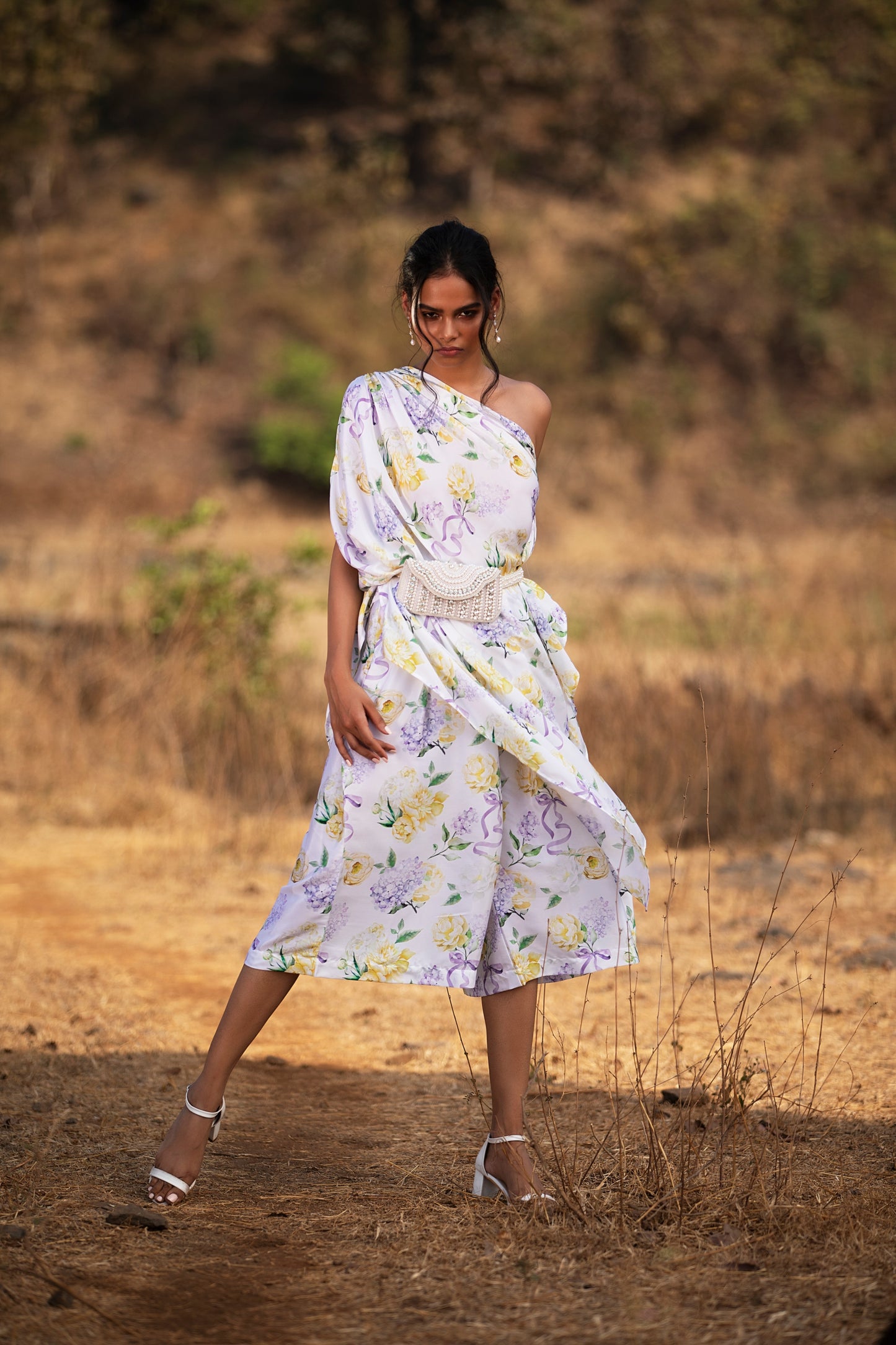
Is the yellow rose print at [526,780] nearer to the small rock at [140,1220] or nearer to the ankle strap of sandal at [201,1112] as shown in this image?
the ankle strap of sandal at [201,1112]

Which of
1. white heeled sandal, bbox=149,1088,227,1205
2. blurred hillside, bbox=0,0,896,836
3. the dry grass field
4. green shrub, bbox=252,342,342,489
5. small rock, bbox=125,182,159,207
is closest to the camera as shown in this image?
the dry grass field

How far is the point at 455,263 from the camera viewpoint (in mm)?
2359

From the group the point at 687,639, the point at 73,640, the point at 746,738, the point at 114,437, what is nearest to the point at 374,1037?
the point at 746,738

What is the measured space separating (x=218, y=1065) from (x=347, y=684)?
2.29 ft

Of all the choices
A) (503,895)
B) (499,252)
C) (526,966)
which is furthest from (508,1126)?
(499,252)

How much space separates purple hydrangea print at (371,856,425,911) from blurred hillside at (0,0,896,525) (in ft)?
48.9

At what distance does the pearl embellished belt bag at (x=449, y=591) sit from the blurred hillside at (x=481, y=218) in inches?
583

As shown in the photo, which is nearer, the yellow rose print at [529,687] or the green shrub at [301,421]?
the yellow rose print at [529,687]

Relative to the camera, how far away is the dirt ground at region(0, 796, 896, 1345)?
75.1 inches

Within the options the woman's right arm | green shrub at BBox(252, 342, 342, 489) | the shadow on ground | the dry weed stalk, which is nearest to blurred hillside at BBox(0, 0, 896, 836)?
green shrub at BBox(252, 342, 342, 489)

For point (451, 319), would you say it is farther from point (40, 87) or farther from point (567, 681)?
point (40, 87)

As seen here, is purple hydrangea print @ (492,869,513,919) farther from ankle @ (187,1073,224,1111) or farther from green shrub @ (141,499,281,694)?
green shrub @ (141,499,281,694)

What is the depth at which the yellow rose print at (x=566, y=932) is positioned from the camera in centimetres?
235

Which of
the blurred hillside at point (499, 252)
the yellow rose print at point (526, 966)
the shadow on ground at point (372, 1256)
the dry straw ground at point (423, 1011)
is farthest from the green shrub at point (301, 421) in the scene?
the yellow rose print at point (526, 966)
